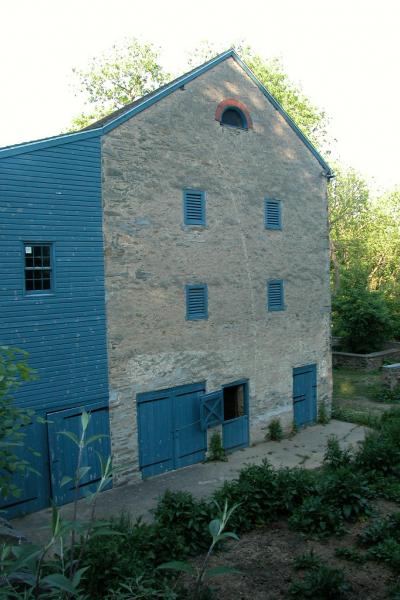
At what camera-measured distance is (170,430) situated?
542 inches

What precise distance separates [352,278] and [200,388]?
16.7 meters

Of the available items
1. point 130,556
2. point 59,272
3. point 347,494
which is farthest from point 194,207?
point 130,556

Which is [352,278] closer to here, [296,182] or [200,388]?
[296,182]

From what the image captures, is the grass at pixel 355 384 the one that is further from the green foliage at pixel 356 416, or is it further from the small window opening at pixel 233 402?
the small window opening at pixel 233 402

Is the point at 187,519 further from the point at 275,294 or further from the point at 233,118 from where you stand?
the point at 233,118

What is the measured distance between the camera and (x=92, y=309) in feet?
39.9

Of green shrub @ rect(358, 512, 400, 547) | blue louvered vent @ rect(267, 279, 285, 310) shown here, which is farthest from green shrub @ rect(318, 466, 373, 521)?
blue louvered vent @ rect(267, 279, 285, 310)

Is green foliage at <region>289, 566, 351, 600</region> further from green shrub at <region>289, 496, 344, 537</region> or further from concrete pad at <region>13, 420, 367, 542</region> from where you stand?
concrete pad at <region>13, 420, 367, 542</region>

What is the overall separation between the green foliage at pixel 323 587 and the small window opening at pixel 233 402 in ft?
28.5

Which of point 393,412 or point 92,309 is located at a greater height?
point 92,309

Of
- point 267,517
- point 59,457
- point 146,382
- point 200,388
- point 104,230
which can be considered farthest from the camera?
point 200,388

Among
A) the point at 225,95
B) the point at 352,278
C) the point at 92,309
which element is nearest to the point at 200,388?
the point at 92,309

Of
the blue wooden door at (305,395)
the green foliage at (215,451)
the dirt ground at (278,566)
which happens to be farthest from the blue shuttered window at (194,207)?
the dirt ground at (278,566)

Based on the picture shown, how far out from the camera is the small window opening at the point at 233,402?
52.1 feet
